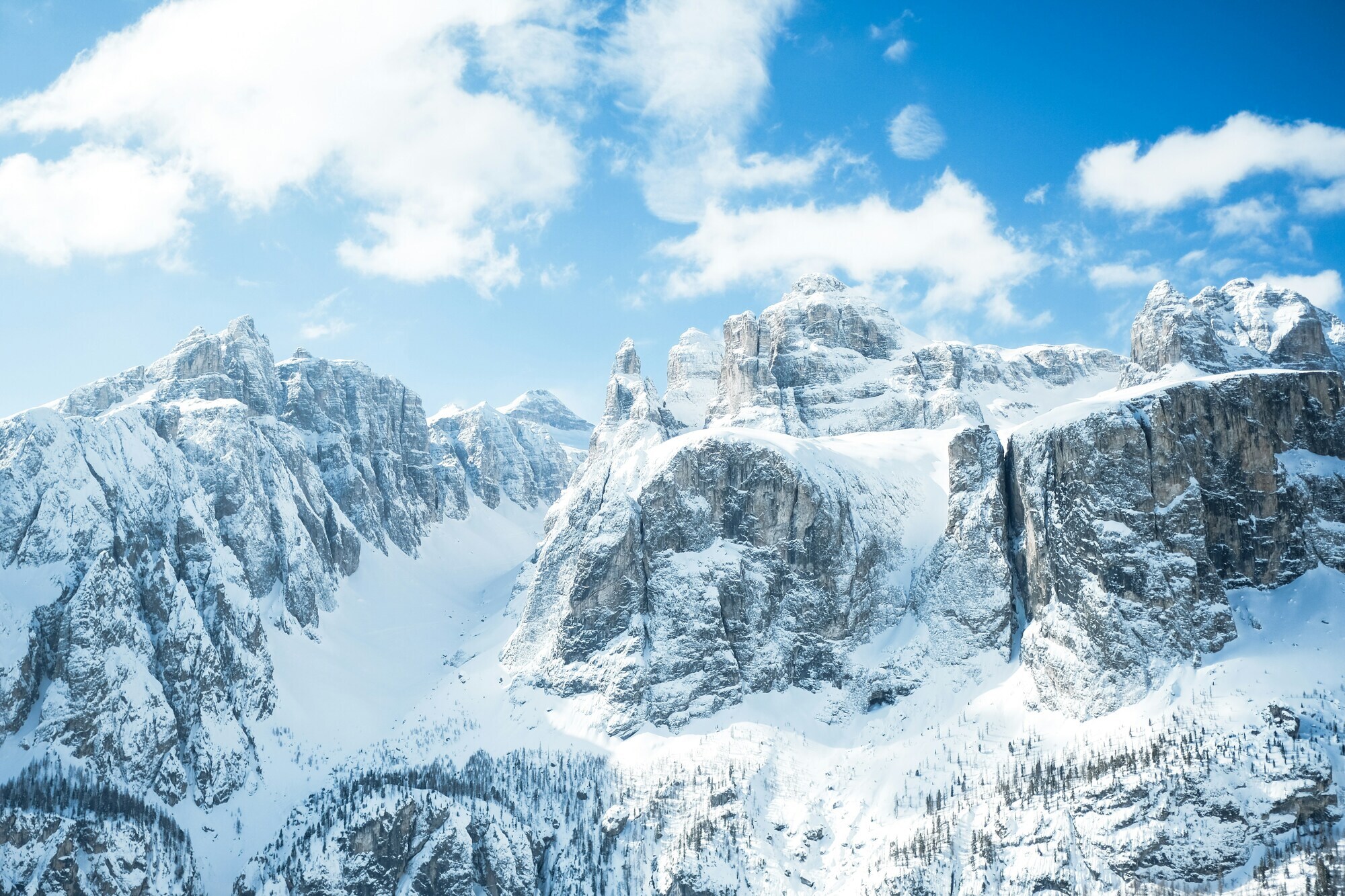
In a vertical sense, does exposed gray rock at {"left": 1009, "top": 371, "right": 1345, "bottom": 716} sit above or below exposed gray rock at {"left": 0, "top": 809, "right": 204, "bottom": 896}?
above

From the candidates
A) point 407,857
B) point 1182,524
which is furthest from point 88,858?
point 1182,524

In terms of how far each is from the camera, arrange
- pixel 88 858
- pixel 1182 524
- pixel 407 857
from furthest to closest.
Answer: pixel 1182 524
pixel 407 857
pixel 88 858

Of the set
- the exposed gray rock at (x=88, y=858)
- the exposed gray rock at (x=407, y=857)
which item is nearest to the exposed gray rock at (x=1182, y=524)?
the exposed gray rock at (x=407, y=857)

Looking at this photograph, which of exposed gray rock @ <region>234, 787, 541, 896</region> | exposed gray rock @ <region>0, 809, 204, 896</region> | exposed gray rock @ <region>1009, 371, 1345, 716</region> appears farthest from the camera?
exposed gray rock @ <region>1009, 371, 1345, 716</region>

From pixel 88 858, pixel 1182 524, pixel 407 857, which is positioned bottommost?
pixel 407 857

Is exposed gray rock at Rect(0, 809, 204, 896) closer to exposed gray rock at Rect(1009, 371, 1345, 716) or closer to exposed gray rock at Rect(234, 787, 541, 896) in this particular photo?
exposed gray rock at Rect(234, 787, 541, 896)

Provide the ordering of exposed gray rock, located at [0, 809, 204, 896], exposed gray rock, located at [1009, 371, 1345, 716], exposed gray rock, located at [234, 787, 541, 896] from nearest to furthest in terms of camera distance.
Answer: exposed gray rock, located at [0, 809, 204, 896], exposed gray rock, located at [234, 787, 541, 896], exposed gray rock, located at [1009, 371, 1345, 716]

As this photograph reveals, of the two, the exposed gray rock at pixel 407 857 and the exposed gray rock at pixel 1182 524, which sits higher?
the exposed gray rock at pixel 1182 524

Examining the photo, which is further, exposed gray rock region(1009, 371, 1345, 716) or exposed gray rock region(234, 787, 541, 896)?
exposed gray rock region(1009, 371, 1345, 716)

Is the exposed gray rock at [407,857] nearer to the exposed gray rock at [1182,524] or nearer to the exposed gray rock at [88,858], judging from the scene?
the exposed gray rock at [88,858]

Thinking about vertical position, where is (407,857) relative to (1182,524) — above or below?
below

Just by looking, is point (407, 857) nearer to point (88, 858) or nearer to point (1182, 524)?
point (88, 858)

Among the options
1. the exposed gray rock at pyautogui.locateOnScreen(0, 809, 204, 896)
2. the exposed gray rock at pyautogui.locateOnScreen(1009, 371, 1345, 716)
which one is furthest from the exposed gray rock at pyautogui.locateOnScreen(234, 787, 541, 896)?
the exposed gray rock at pyautogui.locateOnScreen(1009, 371, 1345, 716)
